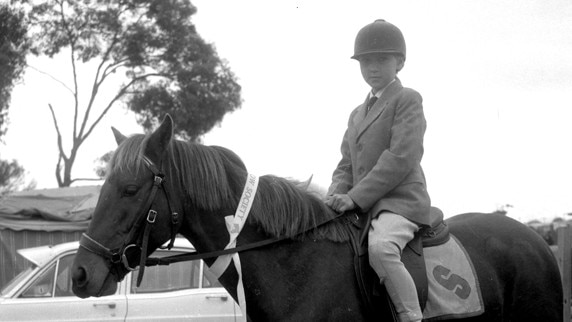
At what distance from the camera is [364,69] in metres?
4.32

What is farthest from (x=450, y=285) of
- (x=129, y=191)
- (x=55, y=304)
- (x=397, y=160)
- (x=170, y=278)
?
(x=55, y=304)

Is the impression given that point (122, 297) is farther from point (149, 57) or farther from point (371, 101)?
point (149, 57)

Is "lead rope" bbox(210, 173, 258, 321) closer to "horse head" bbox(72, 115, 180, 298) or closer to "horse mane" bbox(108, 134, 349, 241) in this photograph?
"horse mane" bbox(108, 134, 349, 241)

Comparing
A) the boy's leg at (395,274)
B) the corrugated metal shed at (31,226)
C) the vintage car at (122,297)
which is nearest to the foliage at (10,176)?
the corrugated metal shed at (31,226)

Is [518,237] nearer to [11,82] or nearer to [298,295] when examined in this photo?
[298,295]

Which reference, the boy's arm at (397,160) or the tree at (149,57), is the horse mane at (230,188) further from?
the tree at (149,57)

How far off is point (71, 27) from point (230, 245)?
21.1 meters

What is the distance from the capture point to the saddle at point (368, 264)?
3.74 m

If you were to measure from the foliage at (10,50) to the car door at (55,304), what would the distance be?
50.2 feet

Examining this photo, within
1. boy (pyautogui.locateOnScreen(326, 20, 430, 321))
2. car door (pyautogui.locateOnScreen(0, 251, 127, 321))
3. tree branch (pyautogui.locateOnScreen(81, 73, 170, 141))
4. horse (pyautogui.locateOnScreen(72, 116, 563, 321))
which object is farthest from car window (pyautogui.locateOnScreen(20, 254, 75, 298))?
tree branch (pyautogui.locateOnScreen(81, 73, 170, 141))

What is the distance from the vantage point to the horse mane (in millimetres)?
3682

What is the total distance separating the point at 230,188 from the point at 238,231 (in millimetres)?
256

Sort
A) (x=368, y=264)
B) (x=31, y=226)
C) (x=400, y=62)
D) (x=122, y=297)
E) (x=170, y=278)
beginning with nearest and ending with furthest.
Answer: (x=368, y=264) < (x=400, y=62) < (x=122, y=297) < (x=170, y=278) < (x=31, y=226)

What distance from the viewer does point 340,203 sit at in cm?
394
